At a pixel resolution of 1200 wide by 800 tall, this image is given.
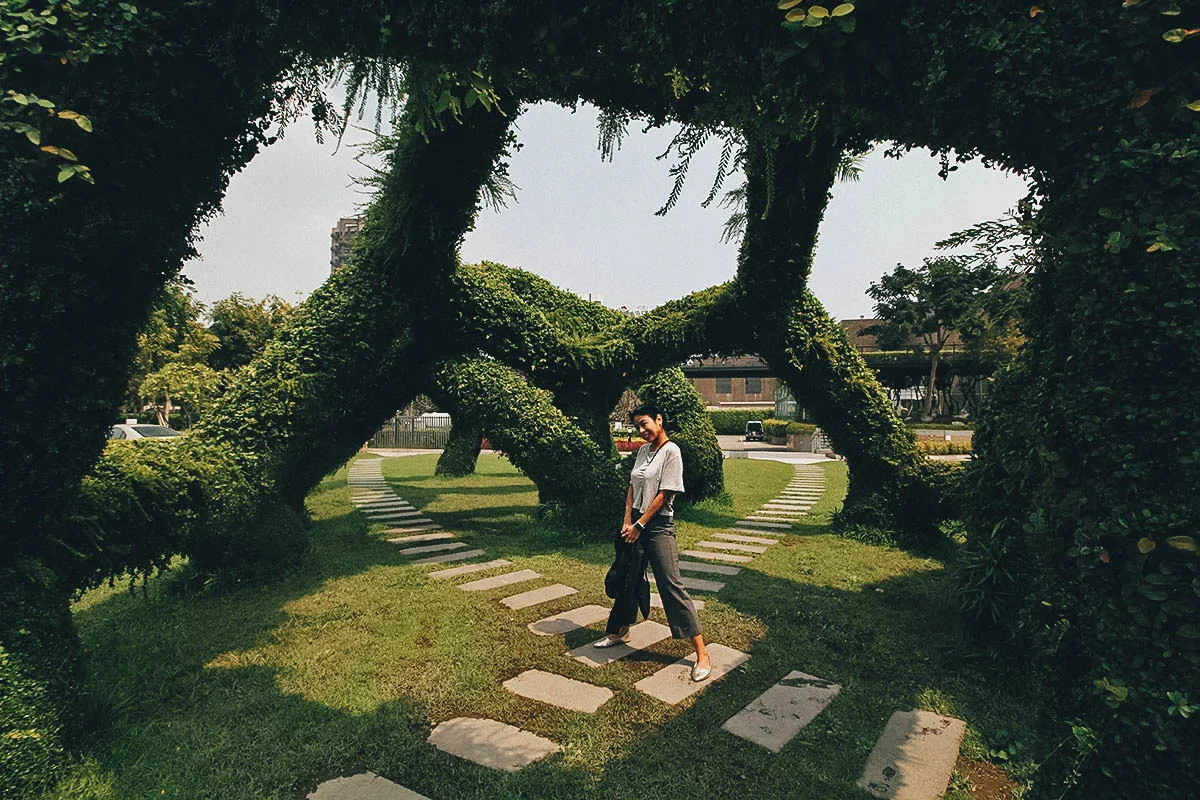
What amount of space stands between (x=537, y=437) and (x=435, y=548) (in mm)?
2167

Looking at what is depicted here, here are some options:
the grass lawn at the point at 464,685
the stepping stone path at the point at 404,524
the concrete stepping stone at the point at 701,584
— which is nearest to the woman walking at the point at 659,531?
the grass lawn at the point at 464,685

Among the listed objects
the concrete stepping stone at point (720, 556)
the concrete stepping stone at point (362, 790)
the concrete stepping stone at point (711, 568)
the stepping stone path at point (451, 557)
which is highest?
the concrete stepping stone at point (362, 790)

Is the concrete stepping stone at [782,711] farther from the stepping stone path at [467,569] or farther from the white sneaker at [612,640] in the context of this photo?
the stepping stone path at [467,569]

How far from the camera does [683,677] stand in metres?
3.97

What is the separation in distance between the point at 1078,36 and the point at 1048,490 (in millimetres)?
1308

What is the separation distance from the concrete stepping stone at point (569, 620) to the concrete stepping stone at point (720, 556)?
2.50 m

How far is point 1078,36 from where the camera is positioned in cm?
162

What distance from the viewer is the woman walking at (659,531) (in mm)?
4148

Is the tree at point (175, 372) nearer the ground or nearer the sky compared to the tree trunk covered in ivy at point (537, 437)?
nearer the sky

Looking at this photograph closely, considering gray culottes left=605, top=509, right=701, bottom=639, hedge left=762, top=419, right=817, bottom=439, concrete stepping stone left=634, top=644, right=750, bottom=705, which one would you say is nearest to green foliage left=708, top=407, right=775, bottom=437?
hedge left=762, top=419, right=817, bottom=439

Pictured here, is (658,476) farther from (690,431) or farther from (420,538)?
(690,431)

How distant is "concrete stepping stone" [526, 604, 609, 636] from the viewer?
16.1ft

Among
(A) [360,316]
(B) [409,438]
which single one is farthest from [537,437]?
(B) [409,438]

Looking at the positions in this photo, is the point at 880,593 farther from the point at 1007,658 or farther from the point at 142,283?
the point at 142,283
